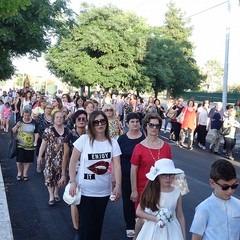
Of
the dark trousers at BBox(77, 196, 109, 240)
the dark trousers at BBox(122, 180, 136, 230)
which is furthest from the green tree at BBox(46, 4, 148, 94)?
the dark trousers at BBox(77, 196, 109, 240)

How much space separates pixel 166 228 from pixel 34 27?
13139 millimetres

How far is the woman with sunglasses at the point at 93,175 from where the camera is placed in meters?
4.46

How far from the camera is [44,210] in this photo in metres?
6.86

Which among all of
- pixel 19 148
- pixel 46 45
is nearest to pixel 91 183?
pixel 19 148

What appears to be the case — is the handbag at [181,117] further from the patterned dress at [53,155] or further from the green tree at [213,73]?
the green tree at [213,73]

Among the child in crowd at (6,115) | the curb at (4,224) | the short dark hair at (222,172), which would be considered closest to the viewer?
the short dark hair at (222,172)

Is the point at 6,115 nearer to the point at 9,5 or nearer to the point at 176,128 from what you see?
the point at 176,128

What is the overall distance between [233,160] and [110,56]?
58.8 ft

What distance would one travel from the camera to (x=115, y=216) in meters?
6.68

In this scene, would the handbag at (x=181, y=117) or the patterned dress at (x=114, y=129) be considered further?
the handbag at (x=181, y=117)

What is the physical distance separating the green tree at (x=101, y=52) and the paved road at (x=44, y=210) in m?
19.7

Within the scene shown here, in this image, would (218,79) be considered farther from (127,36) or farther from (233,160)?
(233,160)

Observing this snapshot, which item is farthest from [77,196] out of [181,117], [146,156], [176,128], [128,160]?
[176,128]

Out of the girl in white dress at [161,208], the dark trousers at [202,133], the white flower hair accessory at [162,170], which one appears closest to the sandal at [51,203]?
the girl in white dress at [161,208]
